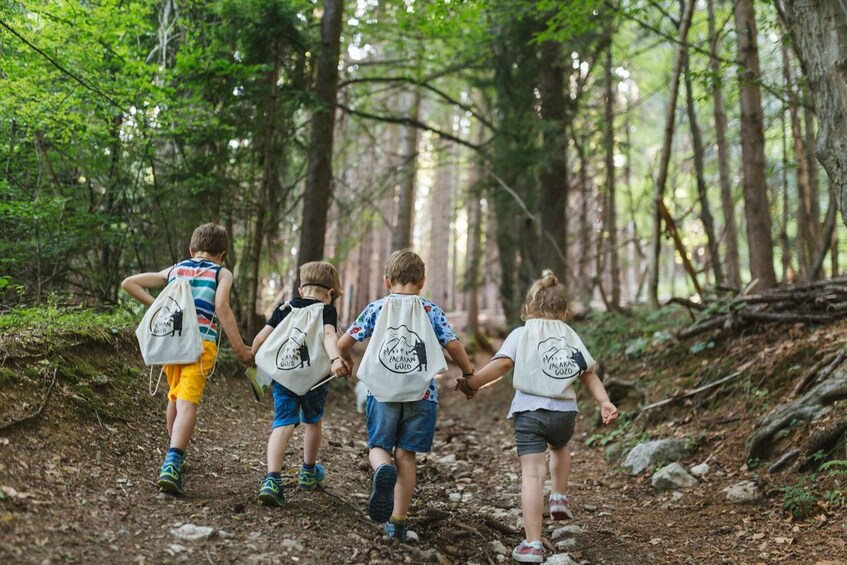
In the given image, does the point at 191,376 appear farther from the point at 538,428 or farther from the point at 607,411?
the point at 607,411

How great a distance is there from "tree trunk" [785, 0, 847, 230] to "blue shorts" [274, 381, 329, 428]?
417cm

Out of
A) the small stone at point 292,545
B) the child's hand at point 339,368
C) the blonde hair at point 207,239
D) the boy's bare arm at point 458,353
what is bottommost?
the small stone at point 292,545

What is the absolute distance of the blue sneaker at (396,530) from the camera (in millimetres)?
3668

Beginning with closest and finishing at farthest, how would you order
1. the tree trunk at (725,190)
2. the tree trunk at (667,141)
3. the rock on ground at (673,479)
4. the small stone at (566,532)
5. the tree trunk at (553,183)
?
1. the small stone at (566,532)
2. the rock on ground at (673,479)
3. the tree trunk at (667,141)
4. the tree trunk at (725,190)
5. the tree trunk at (553,183)

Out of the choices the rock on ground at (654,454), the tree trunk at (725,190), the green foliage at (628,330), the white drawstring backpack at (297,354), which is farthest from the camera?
the tree trunk at (725,190)

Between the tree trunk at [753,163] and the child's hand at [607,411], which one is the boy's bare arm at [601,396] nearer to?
the child's hand at [607,411]

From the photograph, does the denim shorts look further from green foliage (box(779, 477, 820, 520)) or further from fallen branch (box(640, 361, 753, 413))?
fallen branch (box(640, 361, 753, 413))

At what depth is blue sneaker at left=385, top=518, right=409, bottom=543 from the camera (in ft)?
12.0

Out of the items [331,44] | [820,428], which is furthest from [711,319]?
[331,44]

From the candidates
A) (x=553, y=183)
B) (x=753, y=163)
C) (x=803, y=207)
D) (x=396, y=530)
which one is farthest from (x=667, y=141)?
(x=396, y=530)

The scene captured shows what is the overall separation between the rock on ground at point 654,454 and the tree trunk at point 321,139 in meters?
5.15

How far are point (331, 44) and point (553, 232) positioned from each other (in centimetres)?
518

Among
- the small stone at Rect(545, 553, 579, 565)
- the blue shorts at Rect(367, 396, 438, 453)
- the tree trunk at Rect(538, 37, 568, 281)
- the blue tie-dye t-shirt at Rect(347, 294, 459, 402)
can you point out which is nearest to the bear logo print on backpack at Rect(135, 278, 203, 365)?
the blue tie-dye t-shirt at Rect(347, 294, 459, 402)

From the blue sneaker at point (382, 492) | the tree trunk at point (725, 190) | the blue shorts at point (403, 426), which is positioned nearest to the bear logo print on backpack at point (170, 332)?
the blue shorts at point (403, 426)
